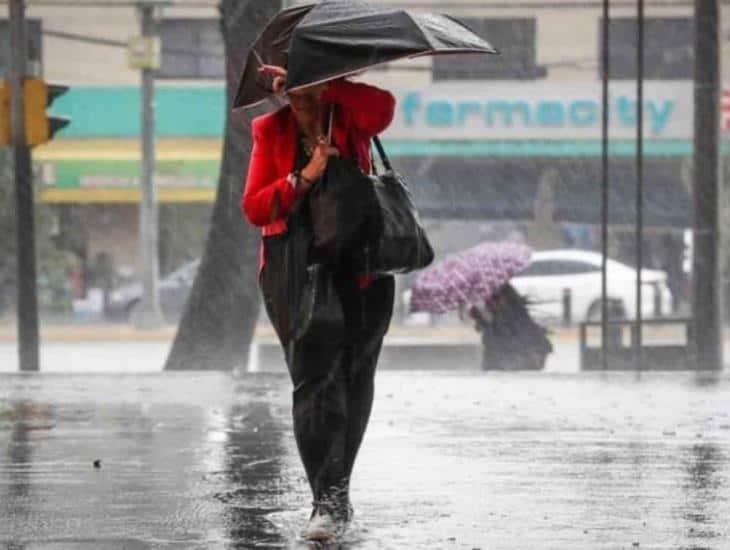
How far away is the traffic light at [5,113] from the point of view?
16.3 metres

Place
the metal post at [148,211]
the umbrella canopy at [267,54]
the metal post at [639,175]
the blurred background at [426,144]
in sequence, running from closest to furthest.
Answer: the umbrella canopy at [267,54] → the metal post at [639,175] → the blurred background at [426,144] → the metal post at [148,211]

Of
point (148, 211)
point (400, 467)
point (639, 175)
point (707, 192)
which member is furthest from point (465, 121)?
point (400, 467)

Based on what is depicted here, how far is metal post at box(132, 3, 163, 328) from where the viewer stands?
3122 centimetres

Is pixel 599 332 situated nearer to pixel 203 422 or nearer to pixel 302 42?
pixel 203 422

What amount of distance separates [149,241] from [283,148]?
85.7 feet

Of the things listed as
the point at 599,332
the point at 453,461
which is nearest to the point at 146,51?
the point at 599,332

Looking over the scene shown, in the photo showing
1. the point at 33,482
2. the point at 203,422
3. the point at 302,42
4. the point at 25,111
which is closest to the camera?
the point at 302,42

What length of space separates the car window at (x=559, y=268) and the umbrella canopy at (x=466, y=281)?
29.1 feet

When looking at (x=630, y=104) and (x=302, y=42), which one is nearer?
(x=302, y=42)

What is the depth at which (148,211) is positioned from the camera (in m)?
32.3

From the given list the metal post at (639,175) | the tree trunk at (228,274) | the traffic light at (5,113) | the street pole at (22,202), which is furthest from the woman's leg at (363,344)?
the tree trunk at (228,274)

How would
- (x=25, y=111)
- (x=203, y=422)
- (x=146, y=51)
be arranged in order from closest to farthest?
1. (x=203, y=422)
2. (x=25, y=111)
3. (x=146, y=51)

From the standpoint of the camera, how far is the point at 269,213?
603 centimetres

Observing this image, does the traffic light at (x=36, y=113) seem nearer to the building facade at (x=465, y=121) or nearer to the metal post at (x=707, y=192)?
the metal post at (x=707, y=192)
